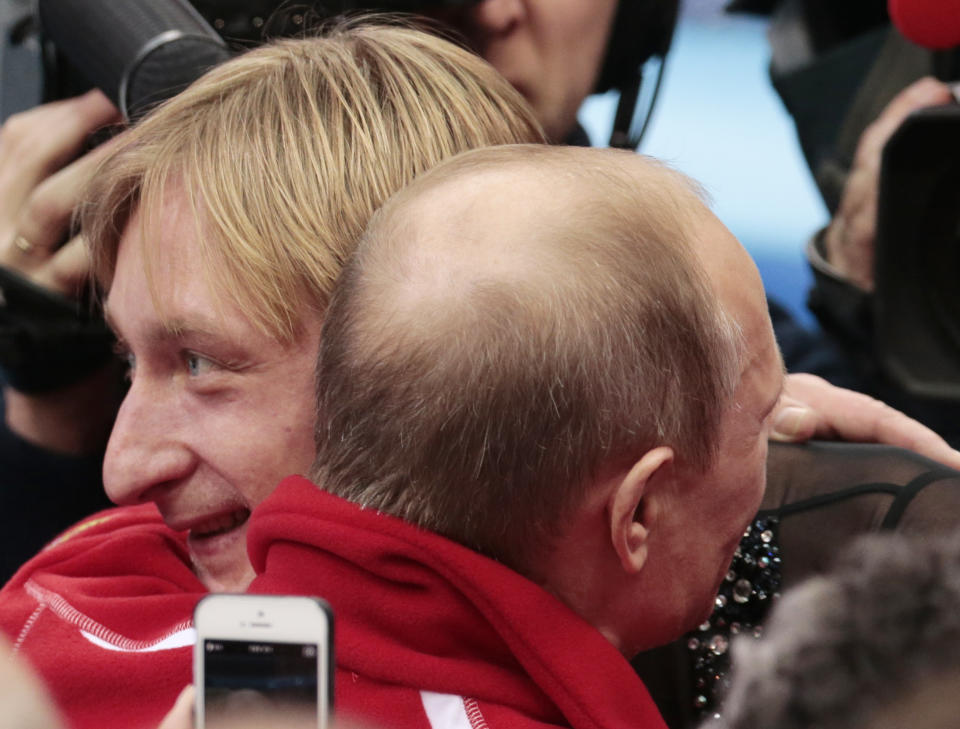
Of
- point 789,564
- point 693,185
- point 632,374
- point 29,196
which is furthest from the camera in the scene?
point 29,196

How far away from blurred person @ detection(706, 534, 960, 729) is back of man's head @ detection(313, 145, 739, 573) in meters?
0.26

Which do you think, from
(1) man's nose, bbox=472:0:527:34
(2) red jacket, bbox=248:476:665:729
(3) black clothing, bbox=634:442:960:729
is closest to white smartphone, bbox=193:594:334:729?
(2) red jacket, bbox=248:476:665:729

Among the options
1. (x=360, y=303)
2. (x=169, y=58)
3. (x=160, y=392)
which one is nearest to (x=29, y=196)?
(x=169, y=58)

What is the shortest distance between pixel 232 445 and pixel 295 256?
0.14 metres

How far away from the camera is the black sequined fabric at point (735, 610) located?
0.98 m

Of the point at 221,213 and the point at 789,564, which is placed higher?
the point at 221,213

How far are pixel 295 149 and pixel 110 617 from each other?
354 mm

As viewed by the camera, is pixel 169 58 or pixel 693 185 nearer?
pixel 693 185

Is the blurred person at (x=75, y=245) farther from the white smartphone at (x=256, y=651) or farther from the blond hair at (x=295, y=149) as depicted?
the white smartphone at (x=256, y=651)

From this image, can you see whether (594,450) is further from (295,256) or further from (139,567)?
(139,567)

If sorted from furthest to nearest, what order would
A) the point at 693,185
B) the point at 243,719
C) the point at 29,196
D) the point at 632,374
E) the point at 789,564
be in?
the point at 29,196
the point at 789,564
the point at 693,185
the point at 632,374
the point at 243,719

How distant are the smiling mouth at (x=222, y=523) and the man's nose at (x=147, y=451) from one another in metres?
0.04

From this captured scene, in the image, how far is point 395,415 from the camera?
0.71 metres

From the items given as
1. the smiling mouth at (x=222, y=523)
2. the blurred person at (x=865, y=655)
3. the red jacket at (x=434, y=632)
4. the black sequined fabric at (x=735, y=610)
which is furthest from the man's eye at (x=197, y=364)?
the blurred person at (x=865, y=655)
